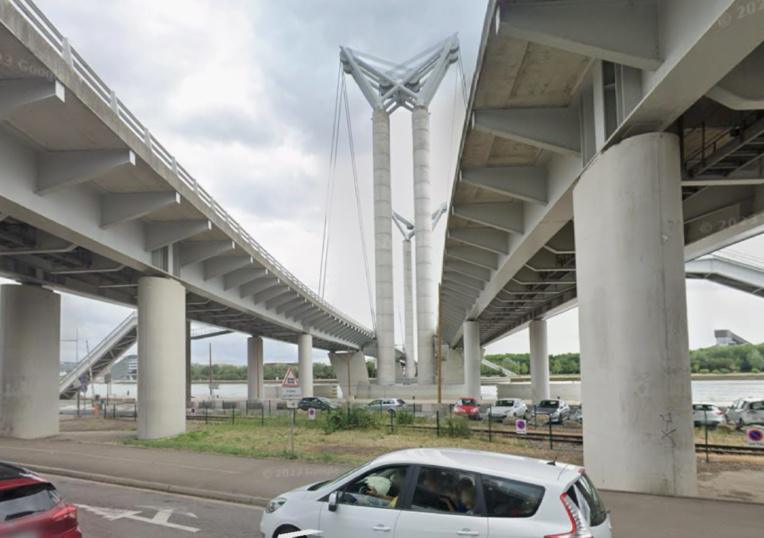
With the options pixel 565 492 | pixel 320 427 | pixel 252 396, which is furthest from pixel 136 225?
pixel 252 396

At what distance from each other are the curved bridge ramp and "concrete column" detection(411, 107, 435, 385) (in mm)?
34892

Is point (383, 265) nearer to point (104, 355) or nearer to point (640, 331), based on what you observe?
point (104, 355)

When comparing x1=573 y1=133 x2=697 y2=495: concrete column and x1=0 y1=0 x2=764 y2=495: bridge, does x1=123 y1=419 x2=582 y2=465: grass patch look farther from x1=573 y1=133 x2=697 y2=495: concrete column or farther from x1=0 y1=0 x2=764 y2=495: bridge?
x1=573 y1=133 x2=697 y2=495: concrete column

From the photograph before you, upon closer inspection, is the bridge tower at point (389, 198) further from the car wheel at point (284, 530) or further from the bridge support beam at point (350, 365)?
the car wheel at point (284, 530)

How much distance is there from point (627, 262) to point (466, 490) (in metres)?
7.30

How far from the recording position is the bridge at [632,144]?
1014 cm

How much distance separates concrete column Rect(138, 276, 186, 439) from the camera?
2480 centimetres

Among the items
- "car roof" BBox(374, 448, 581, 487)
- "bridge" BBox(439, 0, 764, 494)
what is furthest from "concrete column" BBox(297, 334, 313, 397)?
"car roof" BBox(374, 448, 581, 487)

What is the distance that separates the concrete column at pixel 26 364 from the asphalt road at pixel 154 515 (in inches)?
561

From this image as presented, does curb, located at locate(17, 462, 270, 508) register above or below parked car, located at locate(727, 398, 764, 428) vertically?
above

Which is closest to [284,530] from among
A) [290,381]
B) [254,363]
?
[290,381]

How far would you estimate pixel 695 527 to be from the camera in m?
9.02

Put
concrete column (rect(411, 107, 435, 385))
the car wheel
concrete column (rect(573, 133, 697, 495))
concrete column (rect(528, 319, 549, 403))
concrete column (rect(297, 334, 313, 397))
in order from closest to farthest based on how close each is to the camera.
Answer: the car wheel, concrete column (rect(573, 133, 697, 495)), concrete column (rect(528, 319, 549, 403)), concrete column (rect(297, 334, 313, 397)), concrete column (rect(411, 107, 435, 385))

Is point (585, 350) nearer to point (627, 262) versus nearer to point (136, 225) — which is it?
point (627, 262)
